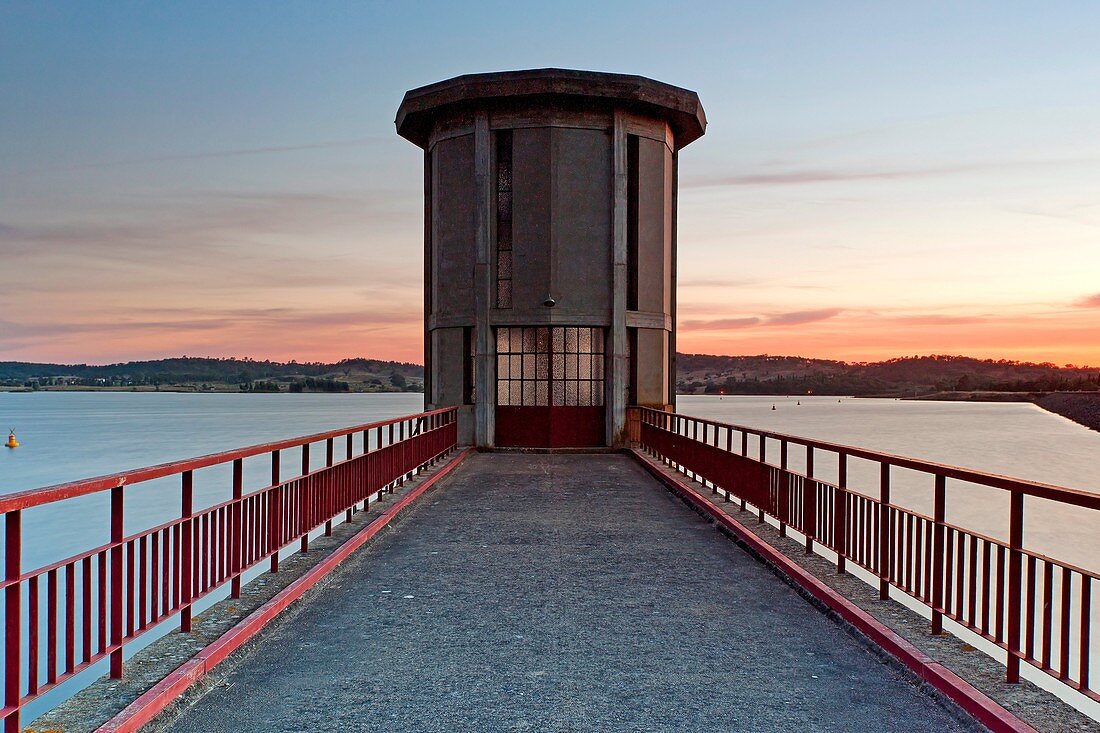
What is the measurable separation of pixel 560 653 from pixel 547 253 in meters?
15.6

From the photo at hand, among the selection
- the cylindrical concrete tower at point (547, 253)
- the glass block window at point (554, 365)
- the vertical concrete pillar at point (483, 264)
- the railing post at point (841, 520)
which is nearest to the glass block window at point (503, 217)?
the cylindrical concrete tower at point (547, 253)

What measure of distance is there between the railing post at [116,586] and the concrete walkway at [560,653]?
0.48 meters

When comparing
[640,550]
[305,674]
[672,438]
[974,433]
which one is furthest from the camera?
[974,433]

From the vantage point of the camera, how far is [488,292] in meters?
20.1

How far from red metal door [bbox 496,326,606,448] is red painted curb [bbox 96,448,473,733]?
39.5 feet

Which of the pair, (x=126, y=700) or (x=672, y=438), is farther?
(x=672, y=438)

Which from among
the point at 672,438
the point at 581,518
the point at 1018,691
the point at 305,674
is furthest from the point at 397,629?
the point at 672,438

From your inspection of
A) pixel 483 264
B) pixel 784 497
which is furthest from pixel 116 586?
pixel 483 264

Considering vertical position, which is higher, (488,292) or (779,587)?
(488,292)

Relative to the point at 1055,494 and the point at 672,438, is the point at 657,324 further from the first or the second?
the point at 1055,494

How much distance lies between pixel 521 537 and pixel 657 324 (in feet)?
41.6

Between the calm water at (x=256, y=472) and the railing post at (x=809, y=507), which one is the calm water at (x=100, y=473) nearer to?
the calm water at (x=256, y=472)

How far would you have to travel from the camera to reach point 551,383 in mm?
20453

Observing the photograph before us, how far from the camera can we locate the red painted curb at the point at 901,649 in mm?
4004
